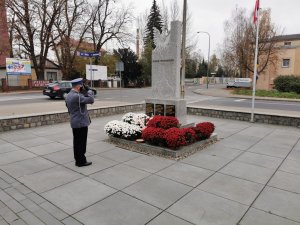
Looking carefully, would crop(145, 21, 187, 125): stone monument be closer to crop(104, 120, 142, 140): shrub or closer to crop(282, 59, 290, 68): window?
crop(104, 120, 142, 140): shrub

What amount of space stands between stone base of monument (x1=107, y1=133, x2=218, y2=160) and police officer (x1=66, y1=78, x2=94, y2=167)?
1.53 meters

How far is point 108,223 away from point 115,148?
339 cm

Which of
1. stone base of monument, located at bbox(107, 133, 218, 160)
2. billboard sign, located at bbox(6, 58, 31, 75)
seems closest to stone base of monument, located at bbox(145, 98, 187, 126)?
stone base of monument, located at bbox(107, 133, 218, 160)

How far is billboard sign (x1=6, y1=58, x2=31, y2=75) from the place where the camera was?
93.0 feet

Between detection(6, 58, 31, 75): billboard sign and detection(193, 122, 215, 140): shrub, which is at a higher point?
detection(6, 58, 31, 75): billboard sign

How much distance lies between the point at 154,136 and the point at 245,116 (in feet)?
20.5

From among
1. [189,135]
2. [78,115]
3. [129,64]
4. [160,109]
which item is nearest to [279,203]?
[189,135]

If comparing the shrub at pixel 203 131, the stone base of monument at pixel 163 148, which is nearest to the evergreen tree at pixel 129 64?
the stone base of monument at pixel 163 148

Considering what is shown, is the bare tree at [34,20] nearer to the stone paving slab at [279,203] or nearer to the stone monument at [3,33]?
the stone monument at [3,33]

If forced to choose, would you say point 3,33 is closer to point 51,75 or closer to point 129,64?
point 51,75

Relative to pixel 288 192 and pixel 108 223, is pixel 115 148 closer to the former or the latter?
pixel 108 223

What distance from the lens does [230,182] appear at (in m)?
4.39

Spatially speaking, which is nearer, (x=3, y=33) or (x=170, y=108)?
(x=170, y=108)

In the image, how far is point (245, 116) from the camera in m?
10.6
